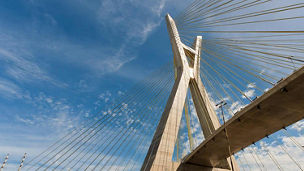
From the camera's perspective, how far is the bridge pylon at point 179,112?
11141 mm

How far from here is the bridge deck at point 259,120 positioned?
9.58 meters

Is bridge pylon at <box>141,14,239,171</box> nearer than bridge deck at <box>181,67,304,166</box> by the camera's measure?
No

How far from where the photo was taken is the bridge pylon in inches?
439

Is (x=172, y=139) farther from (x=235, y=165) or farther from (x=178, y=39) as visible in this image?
(x=178, y=39)

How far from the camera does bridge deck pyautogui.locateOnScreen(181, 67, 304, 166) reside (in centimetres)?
958

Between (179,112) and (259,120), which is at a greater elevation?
(179,112)

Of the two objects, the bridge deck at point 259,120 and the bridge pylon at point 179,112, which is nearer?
the bridge deck at point 259,120

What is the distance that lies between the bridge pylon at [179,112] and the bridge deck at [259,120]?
1.19 meters

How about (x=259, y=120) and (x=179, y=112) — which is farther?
(x=179, y=112)

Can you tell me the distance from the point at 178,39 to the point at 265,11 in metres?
10.2

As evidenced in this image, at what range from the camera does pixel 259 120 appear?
11930 millimetres

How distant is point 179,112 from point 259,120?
5082 mm

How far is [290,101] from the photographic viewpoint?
33.6 ft

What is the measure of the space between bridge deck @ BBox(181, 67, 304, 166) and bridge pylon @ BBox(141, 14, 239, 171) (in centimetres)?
119
